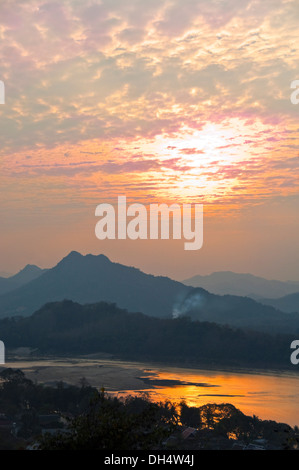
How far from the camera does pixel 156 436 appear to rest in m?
12.6

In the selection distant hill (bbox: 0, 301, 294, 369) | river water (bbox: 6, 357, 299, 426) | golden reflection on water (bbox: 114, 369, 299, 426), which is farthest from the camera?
distant hill (bbox: 0, 301, 294, 369)

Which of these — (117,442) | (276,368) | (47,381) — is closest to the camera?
(117,442)

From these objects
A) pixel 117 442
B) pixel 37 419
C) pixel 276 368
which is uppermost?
pixel 117 442

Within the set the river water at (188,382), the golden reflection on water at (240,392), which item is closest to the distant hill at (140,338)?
the river water at (188,382)

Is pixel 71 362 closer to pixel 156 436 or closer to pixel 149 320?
pixel 149 320

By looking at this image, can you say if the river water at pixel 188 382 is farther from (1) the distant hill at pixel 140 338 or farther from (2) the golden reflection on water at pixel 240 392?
(1) the distant hill at pixel 140 338

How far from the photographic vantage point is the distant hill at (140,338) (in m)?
104

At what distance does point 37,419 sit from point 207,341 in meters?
78.8

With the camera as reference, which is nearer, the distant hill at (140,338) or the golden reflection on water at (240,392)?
the golden reflection on water at (240,392)

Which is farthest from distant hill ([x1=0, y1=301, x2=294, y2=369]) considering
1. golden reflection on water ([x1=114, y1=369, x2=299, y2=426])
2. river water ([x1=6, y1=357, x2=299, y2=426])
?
golden reflection on water ([x1=114, y1=369, x2=299, y2=426])

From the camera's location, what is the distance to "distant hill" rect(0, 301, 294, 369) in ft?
342

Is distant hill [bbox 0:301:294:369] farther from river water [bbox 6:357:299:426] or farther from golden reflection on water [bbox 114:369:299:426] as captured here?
golden reflection on water [bbox 114:369:299:426]
